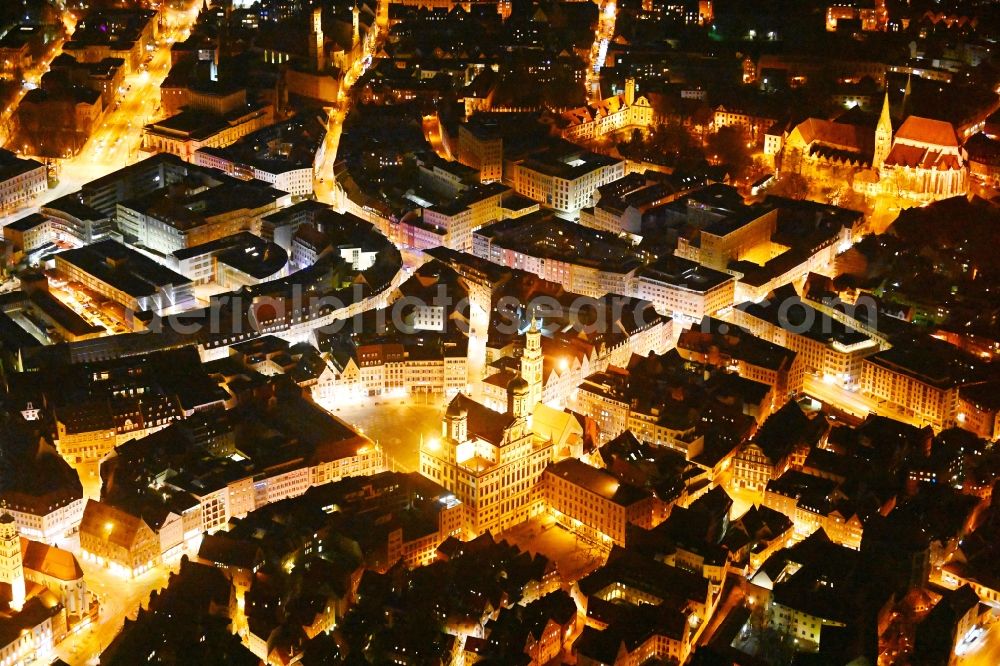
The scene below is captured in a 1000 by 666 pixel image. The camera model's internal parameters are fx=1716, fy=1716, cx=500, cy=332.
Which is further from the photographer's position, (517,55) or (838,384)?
(517,55)

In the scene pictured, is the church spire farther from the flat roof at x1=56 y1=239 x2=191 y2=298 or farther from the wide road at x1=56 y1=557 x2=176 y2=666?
the wide road at x1=56 y1=557 x2=176 y2=666

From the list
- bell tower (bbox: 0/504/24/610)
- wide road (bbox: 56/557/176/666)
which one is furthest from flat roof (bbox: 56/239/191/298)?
bell tower (bbox: 0/504/24/610)

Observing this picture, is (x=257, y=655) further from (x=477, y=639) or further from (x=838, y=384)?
(x=838, y=384)

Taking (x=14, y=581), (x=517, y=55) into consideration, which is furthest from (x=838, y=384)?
(x=517, y=55)

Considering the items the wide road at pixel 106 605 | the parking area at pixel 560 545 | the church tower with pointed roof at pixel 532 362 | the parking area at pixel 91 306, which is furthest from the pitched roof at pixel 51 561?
the parking area at pixel 91 306

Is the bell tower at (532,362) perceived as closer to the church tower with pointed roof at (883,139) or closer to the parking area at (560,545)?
the parking area at (560,545)

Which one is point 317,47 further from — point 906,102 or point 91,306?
point 906,102
